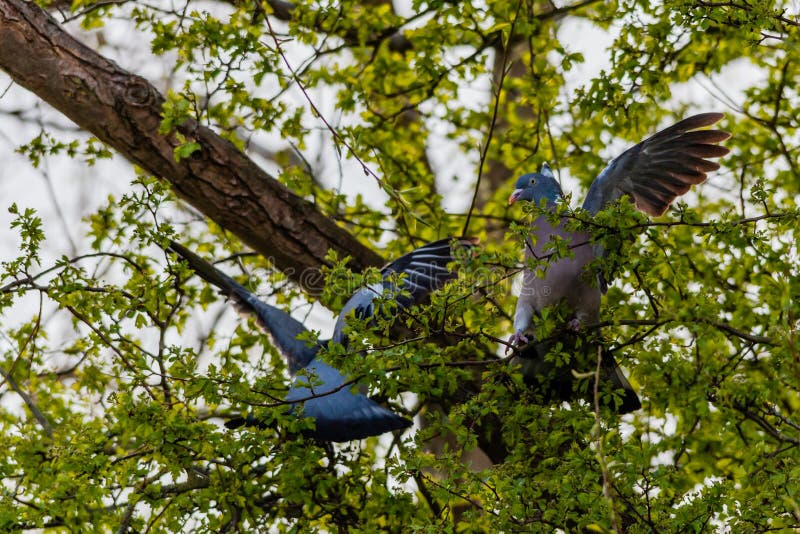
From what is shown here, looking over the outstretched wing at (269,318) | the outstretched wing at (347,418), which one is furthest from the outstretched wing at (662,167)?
the outstretched wing at (269,318)

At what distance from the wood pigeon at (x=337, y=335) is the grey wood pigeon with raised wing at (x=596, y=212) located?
0.41 meters

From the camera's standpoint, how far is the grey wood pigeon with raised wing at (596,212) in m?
3.63

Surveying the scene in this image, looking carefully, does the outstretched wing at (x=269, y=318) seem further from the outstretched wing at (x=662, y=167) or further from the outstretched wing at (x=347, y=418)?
the outstretched wing at (x=662, y=167)

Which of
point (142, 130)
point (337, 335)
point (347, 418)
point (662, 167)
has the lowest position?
point (347, 418)

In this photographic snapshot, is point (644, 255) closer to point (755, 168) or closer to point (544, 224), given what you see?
point (544, 224)

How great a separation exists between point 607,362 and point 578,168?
2.01 meters

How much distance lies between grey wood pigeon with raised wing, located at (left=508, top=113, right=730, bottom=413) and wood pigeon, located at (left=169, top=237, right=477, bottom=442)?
41cm

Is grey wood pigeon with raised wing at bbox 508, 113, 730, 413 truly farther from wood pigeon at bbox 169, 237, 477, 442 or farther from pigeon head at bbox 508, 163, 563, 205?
wood pigeon at bbox 169, 237, 477, 442

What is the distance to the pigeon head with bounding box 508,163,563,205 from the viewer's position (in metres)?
4.14

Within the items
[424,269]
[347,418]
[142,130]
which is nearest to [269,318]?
[424,269]

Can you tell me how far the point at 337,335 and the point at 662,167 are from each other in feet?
5.07

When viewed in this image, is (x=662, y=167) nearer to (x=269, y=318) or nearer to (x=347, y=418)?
(x=347, y=418)

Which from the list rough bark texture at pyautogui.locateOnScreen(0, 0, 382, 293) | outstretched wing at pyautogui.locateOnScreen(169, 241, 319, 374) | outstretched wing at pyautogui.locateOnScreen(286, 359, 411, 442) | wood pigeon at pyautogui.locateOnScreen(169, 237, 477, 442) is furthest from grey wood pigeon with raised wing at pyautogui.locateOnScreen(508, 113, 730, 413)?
rough bark texture at pyautogui.locateOnScreen(0, 0, 382, 293)

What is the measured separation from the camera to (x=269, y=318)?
447 centimetres
